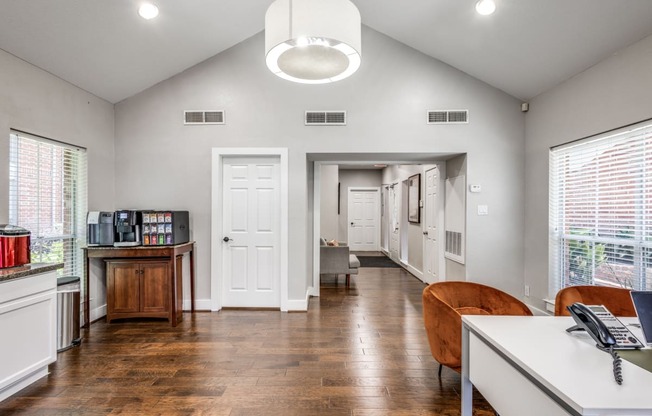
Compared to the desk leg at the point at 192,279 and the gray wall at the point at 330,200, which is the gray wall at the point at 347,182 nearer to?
the gray wall at the point at 330,200

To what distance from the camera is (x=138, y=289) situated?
12.9 feet

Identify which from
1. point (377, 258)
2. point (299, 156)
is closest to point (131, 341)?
point (299, 156)

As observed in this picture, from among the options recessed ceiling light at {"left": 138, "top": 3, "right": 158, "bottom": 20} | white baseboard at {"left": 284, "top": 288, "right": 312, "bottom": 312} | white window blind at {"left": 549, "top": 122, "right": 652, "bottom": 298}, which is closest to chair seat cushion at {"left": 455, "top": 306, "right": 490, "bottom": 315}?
white window blind at {"left": 549, "top": 122, "right": 652, "bottom": 298}

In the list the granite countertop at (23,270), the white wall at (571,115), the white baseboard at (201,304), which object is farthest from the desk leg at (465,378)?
the white baseboard at (201,304)

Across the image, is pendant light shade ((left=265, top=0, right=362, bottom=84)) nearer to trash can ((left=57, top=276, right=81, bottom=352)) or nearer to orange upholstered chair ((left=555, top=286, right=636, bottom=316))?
orange upholstered chair ((left=555, top=286, right=636, bottom=316))

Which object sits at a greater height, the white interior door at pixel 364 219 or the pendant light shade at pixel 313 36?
the pendant light shade at pixel 313 36

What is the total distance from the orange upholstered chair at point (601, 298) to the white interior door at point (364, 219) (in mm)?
8482

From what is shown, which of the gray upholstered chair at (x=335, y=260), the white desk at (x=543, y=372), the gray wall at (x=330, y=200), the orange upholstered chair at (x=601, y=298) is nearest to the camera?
the white desk at (x=543, y=372)

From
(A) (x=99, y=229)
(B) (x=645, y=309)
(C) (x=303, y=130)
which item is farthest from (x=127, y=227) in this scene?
(B) (x=645, y=309)

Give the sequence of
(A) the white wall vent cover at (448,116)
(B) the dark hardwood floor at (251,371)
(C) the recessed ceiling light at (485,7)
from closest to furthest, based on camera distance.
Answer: (B) the dark hardwood floor at (251,371)
(C) the recessed ceiling light at (485,7)
(A) the white wall vent cover at (448,116)

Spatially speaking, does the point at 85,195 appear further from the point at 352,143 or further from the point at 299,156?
the point at 352,143

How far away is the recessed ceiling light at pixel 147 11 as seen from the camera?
319cm

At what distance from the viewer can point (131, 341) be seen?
135 inches

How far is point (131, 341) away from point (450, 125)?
14.7 ft
